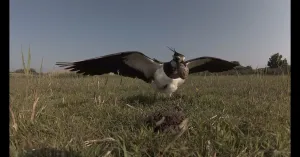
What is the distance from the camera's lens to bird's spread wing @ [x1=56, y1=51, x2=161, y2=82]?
484cm

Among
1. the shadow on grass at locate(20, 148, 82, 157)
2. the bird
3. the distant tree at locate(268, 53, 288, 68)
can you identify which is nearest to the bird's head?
the bird

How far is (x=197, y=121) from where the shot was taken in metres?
2.65

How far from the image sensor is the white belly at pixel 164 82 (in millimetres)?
5016

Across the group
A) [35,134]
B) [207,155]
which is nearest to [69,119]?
[35,134]

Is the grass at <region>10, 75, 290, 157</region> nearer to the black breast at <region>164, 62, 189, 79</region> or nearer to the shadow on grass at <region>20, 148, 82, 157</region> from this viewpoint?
the shadow on grass at <region>20, 148, 82, 157</region>

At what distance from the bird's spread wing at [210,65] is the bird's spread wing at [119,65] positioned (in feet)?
3.09

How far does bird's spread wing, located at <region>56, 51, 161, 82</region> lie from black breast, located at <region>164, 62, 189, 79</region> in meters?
0.33

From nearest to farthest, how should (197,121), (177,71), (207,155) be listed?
(207,155) → (197,121) → (177,71)

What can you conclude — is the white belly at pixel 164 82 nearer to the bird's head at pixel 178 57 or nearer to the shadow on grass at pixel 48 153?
the bird's head at pixel 178 57

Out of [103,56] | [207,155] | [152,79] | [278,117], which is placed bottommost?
[207,155]

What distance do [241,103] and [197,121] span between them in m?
1.31

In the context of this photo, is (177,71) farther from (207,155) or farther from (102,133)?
(207,155)
